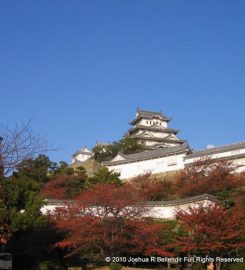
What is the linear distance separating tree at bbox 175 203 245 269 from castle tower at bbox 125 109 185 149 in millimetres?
40695

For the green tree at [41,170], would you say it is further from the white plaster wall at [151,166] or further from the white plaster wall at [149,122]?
the white plaster wall at [149,122]

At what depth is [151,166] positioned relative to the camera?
155ft

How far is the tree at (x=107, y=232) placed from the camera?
20672 millimetres

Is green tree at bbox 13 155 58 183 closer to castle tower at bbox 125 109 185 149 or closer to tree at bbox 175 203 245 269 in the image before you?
tree at bbox 175 203 245 269

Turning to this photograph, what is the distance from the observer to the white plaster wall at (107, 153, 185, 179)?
151 ft

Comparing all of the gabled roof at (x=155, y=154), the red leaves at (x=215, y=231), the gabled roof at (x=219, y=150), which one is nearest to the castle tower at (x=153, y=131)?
the gabled roof at (x=155, y=154)

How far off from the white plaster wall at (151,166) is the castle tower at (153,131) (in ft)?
44.5

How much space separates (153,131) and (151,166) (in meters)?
19.9

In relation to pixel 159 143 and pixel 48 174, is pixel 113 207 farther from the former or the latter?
pixel 159 143

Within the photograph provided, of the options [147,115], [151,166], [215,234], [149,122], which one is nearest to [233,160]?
[151,166]

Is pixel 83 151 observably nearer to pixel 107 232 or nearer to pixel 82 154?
pixel 82 154

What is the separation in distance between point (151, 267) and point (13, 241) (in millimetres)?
7733

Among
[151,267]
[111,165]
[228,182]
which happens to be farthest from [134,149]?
[151,267]

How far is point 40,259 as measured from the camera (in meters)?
19.8
